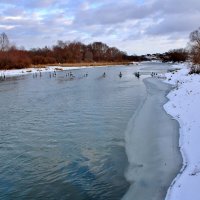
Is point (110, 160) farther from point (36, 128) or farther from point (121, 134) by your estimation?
point (36, 128)

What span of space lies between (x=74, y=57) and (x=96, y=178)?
134791 mm

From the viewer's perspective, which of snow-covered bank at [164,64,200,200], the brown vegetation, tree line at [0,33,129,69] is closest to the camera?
snow-covered bank at [164,64,200,200]

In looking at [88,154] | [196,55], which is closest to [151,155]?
[88,154]

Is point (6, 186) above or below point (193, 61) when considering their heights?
below

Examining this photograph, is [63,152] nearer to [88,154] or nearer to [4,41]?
[88,154]

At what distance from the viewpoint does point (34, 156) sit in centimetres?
1245

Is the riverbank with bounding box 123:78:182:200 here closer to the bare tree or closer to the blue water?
the blue water

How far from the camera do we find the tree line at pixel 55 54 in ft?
285

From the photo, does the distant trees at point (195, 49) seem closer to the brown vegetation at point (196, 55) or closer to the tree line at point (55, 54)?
the brown vegetation at point (196, 55)

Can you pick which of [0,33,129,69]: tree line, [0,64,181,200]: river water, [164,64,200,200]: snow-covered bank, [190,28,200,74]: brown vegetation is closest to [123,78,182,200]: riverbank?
[0,64,181,200]: river water

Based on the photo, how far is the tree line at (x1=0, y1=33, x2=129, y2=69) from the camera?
8675 cm

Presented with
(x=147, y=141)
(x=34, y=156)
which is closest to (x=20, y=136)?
(x=34, y=156)

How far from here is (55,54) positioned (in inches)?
5487

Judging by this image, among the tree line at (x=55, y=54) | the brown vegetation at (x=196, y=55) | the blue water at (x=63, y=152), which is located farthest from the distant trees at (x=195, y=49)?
the tree line at (x=55, y=54)
